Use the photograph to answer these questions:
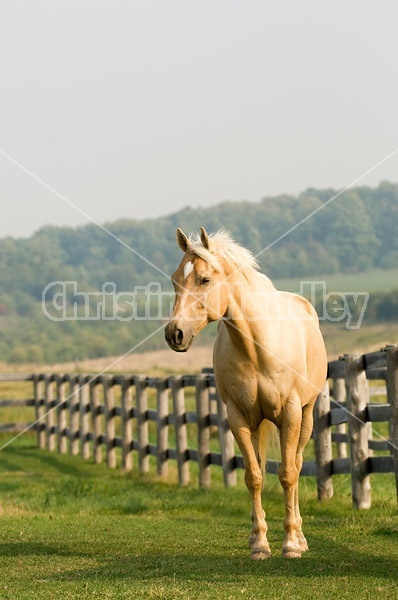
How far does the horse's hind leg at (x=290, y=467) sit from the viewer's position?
7473 millimetres

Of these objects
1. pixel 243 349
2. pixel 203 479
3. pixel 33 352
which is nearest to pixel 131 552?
pixel 243 349

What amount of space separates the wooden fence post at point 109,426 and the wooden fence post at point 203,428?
3.89 m

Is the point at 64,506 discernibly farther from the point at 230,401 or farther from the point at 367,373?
the point at 230,401

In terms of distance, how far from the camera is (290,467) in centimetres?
775

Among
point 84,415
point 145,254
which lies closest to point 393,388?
point 84,415

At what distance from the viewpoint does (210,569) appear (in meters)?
6.86

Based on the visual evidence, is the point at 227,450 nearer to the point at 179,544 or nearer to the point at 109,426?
the point at 179,544

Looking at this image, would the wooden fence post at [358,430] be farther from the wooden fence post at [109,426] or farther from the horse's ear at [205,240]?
the wooden fence post at [109,426]

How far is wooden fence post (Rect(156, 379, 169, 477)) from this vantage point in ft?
50.1

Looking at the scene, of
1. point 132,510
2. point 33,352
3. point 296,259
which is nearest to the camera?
point 132,510

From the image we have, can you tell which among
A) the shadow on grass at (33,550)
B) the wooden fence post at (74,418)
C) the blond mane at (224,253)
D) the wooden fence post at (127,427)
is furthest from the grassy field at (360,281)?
the blond mane at (224,253)

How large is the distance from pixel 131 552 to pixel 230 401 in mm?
1483

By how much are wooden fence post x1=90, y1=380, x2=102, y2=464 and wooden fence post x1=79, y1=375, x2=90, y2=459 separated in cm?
25

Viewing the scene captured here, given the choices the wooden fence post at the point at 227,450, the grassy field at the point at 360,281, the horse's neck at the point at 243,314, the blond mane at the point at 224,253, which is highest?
the grassy field at the point at 360,281
